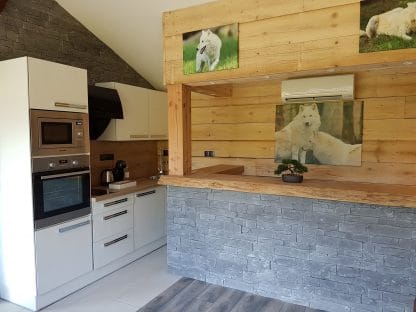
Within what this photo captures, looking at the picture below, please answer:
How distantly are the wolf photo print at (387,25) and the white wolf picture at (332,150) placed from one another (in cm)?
134

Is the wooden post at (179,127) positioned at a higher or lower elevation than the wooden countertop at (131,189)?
higher

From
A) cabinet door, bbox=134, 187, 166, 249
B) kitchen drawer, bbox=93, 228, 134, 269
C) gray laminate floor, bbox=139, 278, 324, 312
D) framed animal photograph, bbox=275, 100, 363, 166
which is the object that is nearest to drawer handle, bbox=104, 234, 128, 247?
kitchen drawer, bbox=93, 228, 134, 269

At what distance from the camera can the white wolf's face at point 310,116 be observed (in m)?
3.38

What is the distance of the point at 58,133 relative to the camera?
2643 millimetres

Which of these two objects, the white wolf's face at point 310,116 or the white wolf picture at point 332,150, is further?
the white wolf's face at point 310,116

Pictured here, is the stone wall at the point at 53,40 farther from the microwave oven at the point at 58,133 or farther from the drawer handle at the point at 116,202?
the drawer handle at the point at 116,202

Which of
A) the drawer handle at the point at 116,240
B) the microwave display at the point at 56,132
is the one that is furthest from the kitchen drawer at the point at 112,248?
the microwave display at the point at 56,132

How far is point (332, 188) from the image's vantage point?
7.61 feet

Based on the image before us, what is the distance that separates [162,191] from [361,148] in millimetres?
2318

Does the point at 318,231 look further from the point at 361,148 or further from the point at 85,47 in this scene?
the point at 85,47

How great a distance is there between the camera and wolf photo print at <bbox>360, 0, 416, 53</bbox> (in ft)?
6.56

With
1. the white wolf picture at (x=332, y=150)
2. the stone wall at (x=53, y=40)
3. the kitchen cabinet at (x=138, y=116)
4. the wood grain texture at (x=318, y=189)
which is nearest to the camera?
the wood grain texture at (x=318, y=189)

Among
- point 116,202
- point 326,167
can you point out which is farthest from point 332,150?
point 116,202

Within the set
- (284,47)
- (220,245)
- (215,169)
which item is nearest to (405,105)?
(284,47)
